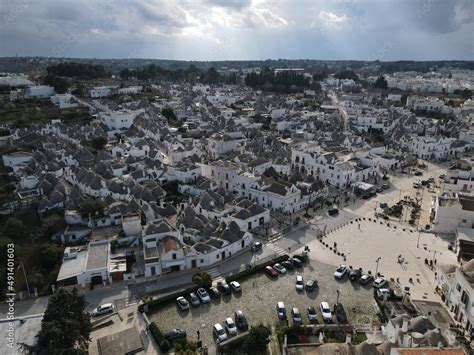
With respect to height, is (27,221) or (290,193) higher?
(290,193)

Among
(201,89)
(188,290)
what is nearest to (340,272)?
(188,290)

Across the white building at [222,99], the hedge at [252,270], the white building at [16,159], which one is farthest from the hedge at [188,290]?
the white building at [222,99]

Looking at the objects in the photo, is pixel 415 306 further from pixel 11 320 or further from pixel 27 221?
pixel 27 221

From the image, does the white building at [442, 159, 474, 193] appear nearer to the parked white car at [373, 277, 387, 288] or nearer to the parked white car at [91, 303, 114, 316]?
the parked white car at [373, 277, 387, 288]

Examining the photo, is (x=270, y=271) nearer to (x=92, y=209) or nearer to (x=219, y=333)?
(x=219, y=333)

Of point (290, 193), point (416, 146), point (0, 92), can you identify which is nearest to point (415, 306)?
point (290, 193)
